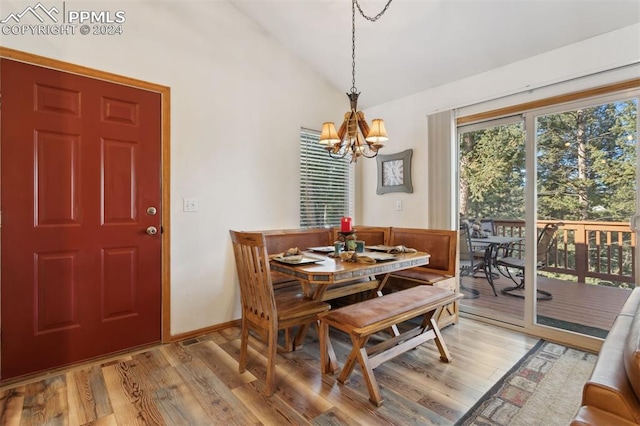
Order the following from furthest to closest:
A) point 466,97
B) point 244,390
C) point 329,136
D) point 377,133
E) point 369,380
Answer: point 466,97 → point 329,136 → point 377,133 → point 244,390 → point 369,380

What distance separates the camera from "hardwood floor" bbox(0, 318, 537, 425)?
1.70 m

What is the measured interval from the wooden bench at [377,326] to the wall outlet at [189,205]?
155 cm

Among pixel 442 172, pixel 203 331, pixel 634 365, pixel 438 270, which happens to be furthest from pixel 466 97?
pixel 203 331

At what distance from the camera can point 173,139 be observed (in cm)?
268

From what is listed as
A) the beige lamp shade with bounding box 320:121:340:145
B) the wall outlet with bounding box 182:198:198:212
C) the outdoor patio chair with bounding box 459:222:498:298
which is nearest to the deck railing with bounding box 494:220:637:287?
the outdoor patio chair with bounding box 459:222:498:298

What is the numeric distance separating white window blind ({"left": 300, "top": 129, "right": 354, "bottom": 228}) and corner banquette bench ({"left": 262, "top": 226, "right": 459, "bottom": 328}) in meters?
0.29

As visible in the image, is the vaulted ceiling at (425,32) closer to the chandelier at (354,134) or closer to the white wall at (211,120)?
the white wall at (211,120)

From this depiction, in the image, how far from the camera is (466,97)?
314cm

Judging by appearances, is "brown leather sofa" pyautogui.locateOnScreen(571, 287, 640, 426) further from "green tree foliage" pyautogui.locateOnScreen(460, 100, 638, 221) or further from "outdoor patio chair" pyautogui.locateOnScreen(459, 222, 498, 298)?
"outdoor patio chair" pyautogui.locateOnScreen(459, 222, 498, 298)

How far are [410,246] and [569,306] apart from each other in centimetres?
155

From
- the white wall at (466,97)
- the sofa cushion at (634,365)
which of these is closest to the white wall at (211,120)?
the white wall at (466,97)

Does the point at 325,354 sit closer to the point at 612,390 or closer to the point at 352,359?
the point at 352,359

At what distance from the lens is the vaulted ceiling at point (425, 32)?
2.31m

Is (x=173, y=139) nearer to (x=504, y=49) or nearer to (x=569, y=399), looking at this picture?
(x=504, y=49)
